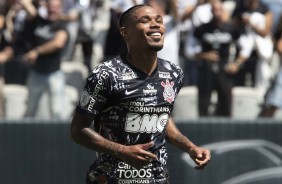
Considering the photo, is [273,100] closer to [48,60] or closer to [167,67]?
[48,60]

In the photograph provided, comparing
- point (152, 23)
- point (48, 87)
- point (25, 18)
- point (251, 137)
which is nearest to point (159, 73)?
point (152, 23)

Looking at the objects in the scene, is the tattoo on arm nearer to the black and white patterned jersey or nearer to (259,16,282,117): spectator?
the black and white patterned jersey

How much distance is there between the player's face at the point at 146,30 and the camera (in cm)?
611

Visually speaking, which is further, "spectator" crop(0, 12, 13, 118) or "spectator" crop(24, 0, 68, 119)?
"spectator" crop(0, 12, 13, 118)

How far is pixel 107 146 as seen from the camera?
604 centimetres

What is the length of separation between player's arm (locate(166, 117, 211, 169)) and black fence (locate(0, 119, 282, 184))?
11.6 feet

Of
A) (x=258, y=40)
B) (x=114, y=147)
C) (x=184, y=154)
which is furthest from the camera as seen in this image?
(x=258, y=40)

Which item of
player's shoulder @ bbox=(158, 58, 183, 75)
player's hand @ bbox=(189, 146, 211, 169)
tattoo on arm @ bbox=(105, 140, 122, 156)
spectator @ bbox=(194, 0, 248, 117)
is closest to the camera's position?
tattoo on arm @ bbox=(105, 140, 122, 156)

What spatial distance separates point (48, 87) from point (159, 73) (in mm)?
4693

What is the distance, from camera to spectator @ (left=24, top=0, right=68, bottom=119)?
10.8 metres

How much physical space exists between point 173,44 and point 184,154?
155cm

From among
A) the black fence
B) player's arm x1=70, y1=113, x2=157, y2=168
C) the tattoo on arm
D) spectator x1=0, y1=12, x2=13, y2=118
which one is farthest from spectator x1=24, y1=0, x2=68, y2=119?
the tattoo on arm

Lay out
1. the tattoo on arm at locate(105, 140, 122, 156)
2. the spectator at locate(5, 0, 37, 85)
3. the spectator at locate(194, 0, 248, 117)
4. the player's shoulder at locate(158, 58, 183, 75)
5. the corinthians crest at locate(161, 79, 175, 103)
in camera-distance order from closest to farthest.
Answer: the tattoo on arm at locate(105, 140, 122, 156)
the corinthians crest at locate(161, 79, 175, 103)
the player's shoulder at locate(158, 58, 183, 75)
the spectator at locate(194, 0, 248, 117)
the spectator at locate(5, 0, 37, 85)

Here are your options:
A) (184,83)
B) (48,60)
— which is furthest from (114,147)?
(48,60)
